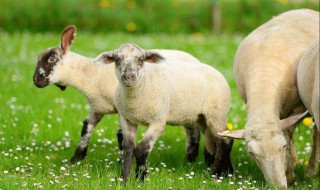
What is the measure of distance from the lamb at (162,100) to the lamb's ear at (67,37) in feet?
3.86

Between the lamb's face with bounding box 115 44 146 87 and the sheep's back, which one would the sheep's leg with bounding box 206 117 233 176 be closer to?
the sheep's back

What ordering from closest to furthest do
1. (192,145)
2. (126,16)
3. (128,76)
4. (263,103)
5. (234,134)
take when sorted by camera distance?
(128,76), (234,134), (263,103), (192,145), (126,16)

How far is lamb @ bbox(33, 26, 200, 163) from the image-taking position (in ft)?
24.7

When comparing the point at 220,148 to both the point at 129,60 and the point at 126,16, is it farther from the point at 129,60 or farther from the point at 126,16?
the point at 126,16

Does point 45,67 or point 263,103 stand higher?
point 45,67

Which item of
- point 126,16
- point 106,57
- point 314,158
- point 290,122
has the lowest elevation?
point 314,158

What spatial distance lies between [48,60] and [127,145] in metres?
1.53

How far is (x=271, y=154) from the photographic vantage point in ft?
20.3

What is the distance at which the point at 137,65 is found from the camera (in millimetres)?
6305

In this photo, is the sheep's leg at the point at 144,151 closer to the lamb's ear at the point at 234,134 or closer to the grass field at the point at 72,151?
the grass field at the point at 72,151

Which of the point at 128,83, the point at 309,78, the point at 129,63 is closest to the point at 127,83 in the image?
the point at 128,83

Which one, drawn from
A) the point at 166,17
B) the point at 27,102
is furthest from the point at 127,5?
the point at 27,102

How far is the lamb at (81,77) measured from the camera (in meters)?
7.52

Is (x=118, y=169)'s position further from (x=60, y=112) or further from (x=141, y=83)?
(x=60, y=112)
